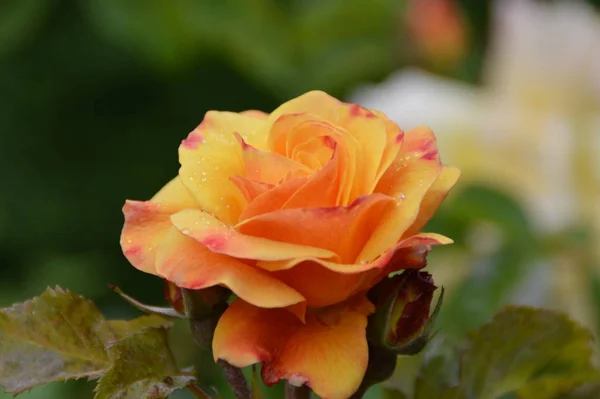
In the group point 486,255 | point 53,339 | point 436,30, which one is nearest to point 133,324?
point 53,339

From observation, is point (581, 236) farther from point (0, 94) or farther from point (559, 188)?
point (0, 94)

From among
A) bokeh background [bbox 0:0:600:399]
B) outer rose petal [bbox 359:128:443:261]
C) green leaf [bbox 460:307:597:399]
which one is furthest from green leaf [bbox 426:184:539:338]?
outer rose petal [bbox 359:128:443:261]

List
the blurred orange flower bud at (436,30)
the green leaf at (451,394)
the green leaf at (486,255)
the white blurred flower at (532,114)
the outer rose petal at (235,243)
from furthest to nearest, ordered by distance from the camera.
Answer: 1. the blurred orange flower bud at (436,30)
2. the white blurred flower at (532,114)
3. the green leaf at (486,255)
4. the green leaf at (451,394)
5. the outer rose petal at (235,243)

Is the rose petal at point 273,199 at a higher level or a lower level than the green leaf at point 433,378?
higher

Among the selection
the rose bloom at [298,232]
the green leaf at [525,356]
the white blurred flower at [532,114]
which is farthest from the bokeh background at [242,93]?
the rose bloom at [298,232]

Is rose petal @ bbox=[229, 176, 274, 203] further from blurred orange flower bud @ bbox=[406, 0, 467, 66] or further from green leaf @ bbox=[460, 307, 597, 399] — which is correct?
blurred orange flower bud @ bbox=[406, 0, 467, 66]

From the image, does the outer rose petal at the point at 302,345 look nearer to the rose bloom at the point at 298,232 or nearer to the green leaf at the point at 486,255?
the rose bloom at the point at 298,232

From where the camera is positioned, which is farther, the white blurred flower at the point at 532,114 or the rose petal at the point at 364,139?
the white blurred flower at the point at 532,114
